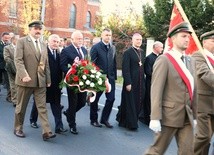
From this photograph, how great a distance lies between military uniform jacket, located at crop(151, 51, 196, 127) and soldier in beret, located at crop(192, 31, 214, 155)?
3.43 ft

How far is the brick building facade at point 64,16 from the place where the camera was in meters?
43.8

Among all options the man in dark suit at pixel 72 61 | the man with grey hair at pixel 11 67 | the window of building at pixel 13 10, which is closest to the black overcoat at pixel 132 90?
the man in dark suit at pixel 72 61

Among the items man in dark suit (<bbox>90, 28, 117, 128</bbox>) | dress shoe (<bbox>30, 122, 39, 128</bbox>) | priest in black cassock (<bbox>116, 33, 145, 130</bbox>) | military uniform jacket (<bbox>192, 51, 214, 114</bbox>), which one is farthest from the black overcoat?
military uniform jacket (<bbox>192, 51, 214, 114</bbox>)

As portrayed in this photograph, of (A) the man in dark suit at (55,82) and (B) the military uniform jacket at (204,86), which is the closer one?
(B) the military uniform jacket at (204,86)

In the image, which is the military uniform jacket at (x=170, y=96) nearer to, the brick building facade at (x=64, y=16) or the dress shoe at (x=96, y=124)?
the dress shoe at (x=96, y=124)

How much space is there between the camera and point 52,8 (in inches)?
1885

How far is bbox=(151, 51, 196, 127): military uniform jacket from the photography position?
4.62 meters

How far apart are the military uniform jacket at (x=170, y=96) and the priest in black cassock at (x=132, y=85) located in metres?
3.51

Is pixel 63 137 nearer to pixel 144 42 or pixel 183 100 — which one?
pixel 183 100

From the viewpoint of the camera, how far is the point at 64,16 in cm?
4981

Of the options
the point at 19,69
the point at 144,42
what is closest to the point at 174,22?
the point at 19,69

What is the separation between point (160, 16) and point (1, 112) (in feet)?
48.2

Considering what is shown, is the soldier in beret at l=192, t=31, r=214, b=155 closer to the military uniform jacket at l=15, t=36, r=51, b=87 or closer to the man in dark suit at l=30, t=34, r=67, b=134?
the military uniform jacket at l=15, t=36, r=51, b=87

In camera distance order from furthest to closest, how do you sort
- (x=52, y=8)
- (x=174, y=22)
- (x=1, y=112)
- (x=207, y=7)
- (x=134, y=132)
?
1. (x=52, y=8)
2. (x=207, y=7)
3. (x=1, y=112)
4. (x=134, y=132)
5. (x=174, y=22)
